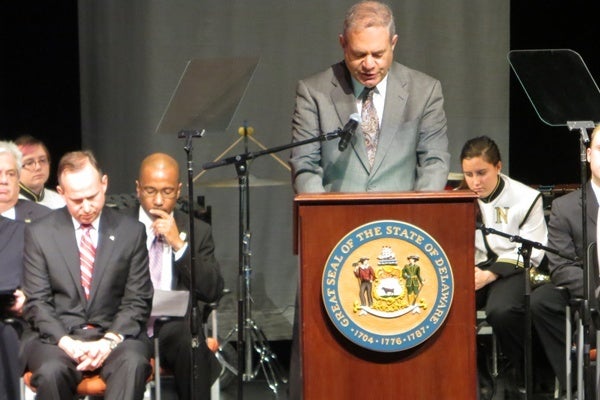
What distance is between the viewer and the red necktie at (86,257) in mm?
4953

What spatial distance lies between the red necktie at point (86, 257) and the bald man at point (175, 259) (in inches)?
18.7

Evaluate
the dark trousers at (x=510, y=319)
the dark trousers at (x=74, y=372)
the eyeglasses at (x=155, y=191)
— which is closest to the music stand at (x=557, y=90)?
the dark trousers at (x=510, y=319)

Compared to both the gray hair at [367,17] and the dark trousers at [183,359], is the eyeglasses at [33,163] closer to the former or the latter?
the dark trousers at [183,359]

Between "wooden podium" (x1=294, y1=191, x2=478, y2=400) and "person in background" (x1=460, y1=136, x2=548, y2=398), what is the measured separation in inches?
101

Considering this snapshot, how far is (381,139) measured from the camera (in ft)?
13.0

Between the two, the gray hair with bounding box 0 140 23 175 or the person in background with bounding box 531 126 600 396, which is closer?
the person in background with bounding box 531 126 600 396

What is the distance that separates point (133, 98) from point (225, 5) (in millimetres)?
863

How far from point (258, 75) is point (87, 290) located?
3.05 meters

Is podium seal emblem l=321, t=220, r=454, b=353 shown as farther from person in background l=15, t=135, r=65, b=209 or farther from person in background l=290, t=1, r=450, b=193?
person in background l=15, t=135, r=65, b=209

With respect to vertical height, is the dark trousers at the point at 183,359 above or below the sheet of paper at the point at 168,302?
below

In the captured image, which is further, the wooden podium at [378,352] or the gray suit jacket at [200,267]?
the gray suit jacket at [200,267]

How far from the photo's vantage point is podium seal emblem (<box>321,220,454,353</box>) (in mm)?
3406

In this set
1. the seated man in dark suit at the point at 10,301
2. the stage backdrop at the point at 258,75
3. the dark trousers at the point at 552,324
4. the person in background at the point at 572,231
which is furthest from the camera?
the stage backdrop at the point at 258,75

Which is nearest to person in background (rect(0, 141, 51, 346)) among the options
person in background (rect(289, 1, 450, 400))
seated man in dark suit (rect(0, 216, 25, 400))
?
seated man in dark suit (rect(0, 216, 25, 400))
